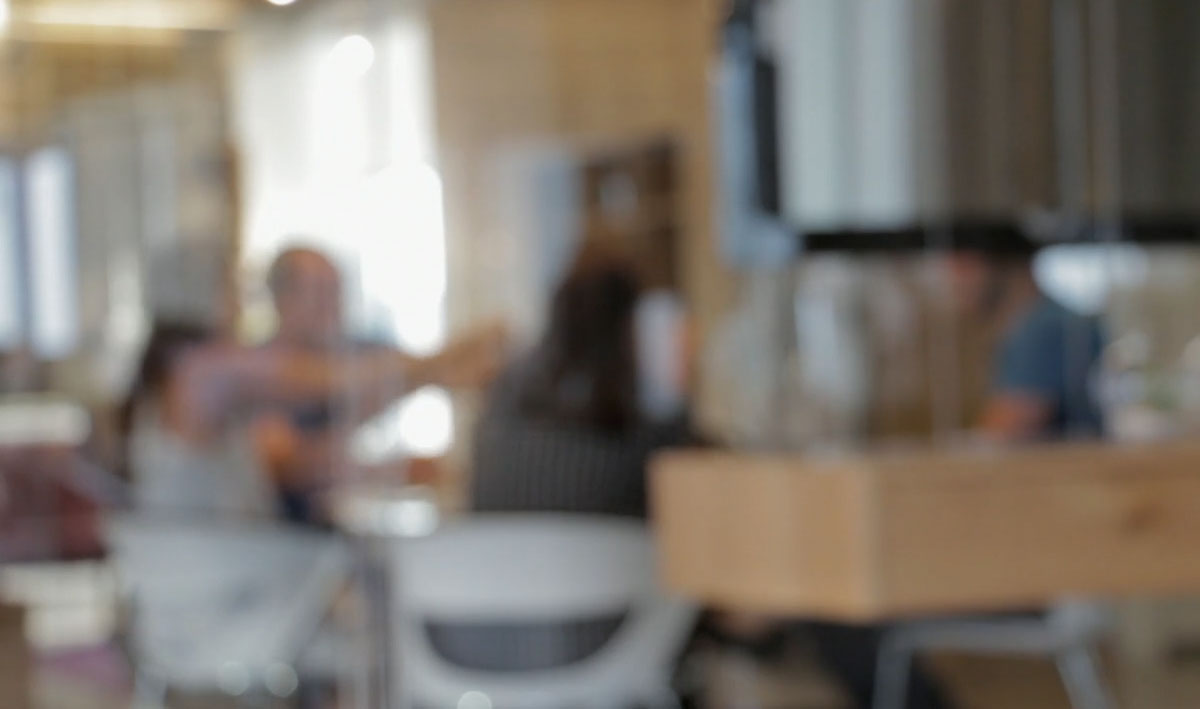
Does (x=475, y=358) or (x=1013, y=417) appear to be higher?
(x=475, y=358)

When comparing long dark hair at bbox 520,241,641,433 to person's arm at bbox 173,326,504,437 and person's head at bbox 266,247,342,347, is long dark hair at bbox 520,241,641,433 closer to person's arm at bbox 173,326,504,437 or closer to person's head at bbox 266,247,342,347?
person's arm at bbox 173,326,504,437

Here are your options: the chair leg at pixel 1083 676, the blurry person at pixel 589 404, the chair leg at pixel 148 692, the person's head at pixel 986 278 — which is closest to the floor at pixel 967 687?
the chair leg at pixel 1083 676

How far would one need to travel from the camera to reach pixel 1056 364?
3.46 metres

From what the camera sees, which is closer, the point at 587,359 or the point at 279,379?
the point at 279,379

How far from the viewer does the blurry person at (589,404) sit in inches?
119

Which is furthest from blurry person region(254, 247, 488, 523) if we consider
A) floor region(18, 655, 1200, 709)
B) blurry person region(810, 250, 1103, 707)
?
blurry person region(810, 250, 1103, 707)

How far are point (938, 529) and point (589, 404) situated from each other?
1.28 m

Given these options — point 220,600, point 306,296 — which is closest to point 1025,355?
point 306,296

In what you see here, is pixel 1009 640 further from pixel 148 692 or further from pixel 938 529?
pixel 148 692

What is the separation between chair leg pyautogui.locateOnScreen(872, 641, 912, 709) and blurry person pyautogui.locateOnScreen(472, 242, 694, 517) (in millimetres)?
535

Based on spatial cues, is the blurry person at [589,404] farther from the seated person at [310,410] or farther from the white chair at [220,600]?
the white chair at [220,600]

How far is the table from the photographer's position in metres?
2.49

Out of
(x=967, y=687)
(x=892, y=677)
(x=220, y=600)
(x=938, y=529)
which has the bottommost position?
(x=967, y=687)

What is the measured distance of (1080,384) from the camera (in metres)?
3.40
